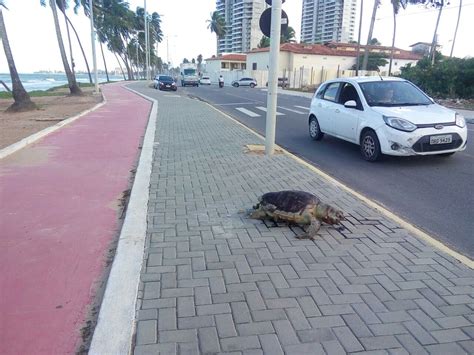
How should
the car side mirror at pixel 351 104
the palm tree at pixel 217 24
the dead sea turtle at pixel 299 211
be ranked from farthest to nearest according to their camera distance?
the palm tree at pixel 217 24 → the car side mirror at pixel 351 104 → the dead sea turtle at pixel 299 211

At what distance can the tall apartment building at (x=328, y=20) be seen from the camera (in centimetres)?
7581

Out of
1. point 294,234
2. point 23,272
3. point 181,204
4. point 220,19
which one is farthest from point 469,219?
point 220,19

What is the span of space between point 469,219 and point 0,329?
501 cm

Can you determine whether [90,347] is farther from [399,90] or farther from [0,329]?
[399,90]

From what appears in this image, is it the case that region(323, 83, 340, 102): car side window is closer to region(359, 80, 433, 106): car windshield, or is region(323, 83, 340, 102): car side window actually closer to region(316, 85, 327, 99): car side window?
region(316, 85, 327, 99): car side window

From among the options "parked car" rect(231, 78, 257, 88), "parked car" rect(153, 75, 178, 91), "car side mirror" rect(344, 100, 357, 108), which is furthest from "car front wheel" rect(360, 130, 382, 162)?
"parked car" rect(231, 78, 257, 88)

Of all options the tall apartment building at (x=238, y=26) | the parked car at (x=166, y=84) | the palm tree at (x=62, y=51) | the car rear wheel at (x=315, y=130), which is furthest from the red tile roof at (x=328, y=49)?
the car rear wheel at (x=315, y=130)

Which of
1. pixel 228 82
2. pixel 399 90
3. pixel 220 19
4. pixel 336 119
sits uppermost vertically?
pixel 220 19

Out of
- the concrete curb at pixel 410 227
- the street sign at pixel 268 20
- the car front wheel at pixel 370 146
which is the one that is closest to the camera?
the concrete curb at pixel 410 227

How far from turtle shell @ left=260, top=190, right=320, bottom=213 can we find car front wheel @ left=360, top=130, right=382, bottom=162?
12.5 feet

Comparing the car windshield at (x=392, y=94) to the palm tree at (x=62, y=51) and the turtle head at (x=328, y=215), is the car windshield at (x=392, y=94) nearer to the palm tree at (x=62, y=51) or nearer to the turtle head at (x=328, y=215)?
the turtle head at (x=328, y=215)

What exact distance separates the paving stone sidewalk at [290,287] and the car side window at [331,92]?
465 cm

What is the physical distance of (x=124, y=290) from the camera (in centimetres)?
310

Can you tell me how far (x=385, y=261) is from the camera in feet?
12.1
